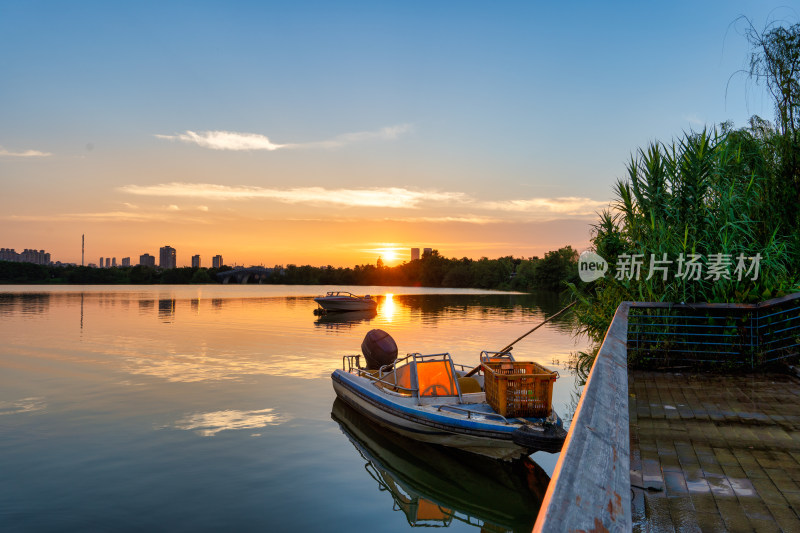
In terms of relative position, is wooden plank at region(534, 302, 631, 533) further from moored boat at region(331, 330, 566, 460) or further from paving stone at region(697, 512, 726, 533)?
moored boat at region(331, 330, 566, 460)

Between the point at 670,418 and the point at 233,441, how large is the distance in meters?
10.00

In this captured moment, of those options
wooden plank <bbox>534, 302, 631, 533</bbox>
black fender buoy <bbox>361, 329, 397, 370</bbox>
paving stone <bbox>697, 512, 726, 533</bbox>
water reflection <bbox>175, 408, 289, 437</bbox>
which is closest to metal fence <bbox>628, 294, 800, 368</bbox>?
paving stone <bbox>697, 512, 726, 533</bbox>

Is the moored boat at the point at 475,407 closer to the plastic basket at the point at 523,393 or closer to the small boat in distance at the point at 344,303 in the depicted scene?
the plastic basket at the point at 523,393

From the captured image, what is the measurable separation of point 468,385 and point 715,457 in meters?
7.83

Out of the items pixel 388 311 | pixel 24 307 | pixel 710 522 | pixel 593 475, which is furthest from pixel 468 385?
pixel 24 307

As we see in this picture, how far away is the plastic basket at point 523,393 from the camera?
10797 mm

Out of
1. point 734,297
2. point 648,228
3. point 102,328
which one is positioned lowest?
point 102,328

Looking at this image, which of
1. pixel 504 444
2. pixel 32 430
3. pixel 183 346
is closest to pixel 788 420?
pixel 504 444

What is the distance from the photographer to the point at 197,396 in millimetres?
17969

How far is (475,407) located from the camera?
455 inches

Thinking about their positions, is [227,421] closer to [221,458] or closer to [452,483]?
[221,458]

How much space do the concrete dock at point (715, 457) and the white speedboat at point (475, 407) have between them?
2.32 m

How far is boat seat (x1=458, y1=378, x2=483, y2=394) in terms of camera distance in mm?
12773

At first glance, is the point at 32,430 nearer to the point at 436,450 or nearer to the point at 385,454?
the point at 385,454
